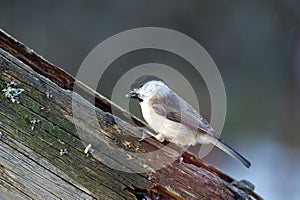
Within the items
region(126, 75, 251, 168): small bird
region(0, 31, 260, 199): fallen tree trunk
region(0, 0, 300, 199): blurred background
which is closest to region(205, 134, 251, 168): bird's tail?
region(126, 75, 251, 168): small bird

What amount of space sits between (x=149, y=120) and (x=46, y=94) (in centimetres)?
72

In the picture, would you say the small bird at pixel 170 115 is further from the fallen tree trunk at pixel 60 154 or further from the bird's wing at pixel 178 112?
the fallen tree trunk at pixel 60 154

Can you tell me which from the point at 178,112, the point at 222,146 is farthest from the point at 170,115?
the point at 222,146

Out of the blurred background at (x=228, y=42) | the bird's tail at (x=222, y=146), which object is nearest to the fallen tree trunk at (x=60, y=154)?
the bird's tail at (x=222, y=146)

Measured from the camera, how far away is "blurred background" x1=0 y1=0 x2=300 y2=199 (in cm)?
310

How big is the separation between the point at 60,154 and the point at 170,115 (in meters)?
0.81

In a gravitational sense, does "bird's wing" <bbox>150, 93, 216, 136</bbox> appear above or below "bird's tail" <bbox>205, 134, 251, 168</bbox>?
above

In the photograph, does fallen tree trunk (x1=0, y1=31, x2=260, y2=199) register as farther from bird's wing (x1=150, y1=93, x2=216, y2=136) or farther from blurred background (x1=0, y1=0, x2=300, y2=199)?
blurred background (x1=0, y1=0, x2=300, y2=199)

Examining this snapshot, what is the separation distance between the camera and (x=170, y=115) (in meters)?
1.37

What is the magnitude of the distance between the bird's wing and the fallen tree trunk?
680 millimetres

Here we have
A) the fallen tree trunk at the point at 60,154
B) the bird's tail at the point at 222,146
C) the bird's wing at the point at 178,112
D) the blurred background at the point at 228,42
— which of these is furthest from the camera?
the blurred background at the point at 228,42

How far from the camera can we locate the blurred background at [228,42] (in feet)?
10.2

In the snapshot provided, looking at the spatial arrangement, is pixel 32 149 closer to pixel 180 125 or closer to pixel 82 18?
pixel 180 125

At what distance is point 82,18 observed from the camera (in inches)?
133
